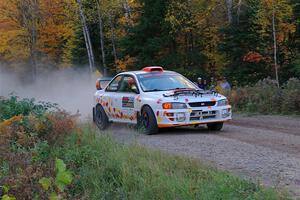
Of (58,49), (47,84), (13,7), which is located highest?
(13,7)

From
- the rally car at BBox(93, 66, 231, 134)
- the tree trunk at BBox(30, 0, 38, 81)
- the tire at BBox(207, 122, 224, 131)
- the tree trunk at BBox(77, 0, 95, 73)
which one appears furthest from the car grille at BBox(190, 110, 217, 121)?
the tree trunk at BBox(30, 0, 38, 81)

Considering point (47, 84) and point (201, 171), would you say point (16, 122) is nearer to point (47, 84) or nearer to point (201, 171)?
point (201, 171)

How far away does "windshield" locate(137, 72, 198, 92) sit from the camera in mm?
13828

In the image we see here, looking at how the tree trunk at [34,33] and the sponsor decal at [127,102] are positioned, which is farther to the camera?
the tree trunk at [34,33]

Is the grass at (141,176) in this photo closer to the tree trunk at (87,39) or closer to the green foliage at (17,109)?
the green foliage at (17,109)

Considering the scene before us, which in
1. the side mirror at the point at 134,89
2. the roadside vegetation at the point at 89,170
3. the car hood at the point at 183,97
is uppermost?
the side mirror at the point at 134,89

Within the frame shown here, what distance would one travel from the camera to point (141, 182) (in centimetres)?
742

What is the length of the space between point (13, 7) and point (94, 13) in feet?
32.8

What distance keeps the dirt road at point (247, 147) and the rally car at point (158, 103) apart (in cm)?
33

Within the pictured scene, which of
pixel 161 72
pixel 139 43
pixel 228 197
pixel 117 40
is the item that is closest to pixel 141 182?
pixel 228 197

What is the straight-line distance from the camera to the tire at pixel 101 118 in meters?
15.2

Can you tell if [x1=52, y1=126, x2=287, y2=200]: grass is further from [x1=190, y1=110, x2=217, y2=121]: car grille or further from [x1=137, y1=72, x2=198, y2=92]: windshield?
[x1=137, y1=72, x2=198, y2=92]: windshield

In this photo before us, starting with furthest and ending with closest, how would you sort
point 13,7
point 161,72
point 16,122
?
1. point 13,7
2. point 161,72
3. point 16,122

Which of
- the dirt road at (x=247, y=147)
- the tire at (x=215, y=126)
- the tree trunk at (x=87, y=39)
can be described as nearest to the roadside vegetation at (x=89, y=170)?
the dirt road at (x=247, y=147)
